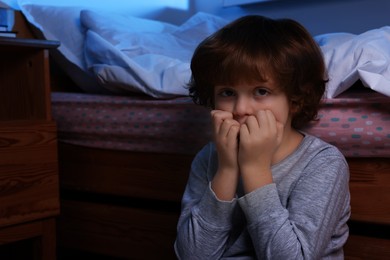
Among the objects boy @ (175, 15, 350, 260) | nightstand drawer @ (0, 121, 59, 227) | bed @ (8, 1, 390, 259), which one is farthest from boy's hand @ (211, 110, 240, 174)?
nightstand drawer @ (0, 121, 59, 227)

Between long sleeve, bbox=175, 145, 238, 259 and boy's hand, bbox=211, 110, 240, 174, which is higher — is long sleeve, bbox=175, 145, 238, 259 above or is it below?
below

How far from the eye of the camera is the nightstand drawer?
3.53 feet

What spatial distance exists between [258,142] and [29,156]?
627mm

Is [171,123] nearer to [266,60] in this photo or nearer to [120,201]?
[120,201]

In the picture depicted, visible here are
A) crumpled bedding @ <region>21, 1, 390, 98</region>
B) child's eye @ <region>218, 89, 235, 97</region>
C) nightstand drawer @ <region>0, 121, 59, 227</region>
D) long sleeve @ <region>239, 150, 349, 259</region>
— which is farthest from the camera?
nightstand drawer @ <region>0, 121, 59, 227</region>

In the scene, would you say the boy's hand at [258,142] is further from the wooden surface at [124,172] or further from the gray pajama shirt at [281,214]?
the wooden surface at [124,172]

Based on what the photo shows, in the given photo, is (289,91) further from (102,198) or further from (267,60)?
(102,198)

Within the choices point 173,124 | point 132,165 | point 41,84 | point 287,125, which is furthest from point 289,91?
point 41,84

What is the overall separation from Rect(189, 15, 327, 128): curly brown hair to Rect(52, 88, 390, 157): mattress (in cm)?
7

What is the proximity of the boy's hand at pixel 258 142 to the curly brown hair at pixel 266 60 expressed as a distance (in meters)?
0.07

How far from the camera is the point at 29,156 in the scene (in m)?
1.12

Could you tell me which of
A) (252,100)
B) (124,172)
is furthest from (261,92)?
(124,172)

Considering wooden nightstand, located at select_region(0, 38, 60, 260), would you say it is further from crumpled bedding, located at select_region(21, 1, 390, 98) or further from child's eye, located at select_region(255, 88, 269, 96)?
child's eye, located at select_region(255, 88, 269, 96)

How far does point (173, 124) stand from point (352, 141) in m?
0.40
